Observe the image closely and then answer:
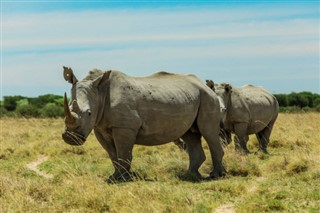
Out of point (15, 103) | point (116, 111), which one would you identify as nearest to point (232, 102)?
point (116, 111)

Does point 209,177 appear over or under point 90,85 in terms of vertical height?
under

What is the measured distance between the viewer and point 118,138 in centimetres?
930

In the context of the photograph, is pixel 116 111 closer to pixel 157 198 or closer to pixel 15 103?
pixel 157 198

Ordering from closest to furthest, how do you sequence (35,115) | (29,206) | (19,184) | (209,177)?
(29,206), (19,184), (209,177), (35,115)

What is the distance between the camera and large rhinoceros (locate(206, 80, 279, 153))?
13.7m

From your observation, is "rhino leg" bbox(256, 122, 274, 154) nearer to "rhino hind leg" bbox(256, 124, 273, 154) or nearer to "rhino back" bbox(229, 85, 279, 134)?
"rhino hind leg" bbox(256, 124, 273, 154)

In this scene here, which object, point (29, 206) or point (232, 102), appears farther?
point (232, 102)

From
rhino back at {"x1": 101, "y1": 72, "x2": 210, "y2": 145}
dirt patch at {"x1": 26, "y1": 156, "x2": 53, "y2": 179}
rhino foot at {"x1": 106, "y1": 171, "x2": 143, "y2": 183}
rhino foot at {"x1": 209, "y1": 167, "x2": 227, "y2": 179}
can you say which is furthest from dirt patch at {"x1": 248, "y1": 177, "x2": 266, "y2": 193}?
dirt patch at {"x1": 26, "y1": 156, "x2": 53, "y2": 179}

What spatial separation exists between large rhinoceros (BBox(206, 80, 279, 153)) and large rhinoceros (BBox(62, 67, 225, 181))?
8.63 feet

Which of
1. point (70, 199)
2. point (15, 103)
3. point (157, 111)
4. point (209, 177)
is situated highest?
point (157, 111)

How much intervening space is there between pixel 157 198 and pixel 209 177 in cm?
334

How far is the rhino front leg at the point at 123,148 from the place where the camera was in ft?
30.6

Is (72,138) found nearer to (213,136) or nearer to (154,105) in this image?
(154,105)

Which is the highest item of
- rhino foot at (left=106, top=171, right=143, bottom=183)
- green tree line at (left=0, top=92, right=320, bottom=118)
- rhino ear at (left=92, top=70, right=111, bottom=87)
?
rhino ear at (left=92, top=70, right=111, bottom=87)
